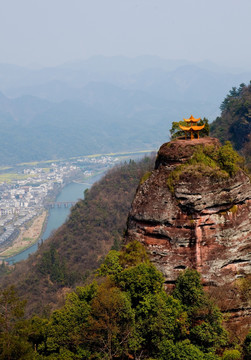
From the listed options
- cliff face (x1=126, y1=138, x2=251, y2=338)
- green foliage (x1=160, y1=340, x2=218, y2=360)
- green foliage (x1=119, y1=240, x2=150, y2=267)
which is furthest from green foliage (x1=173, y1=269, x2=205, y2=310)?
green foliage (x1=119, y1=240, x2=150, y2=267)

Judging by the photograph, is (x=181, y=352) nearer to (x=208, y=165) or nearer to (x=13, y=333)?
(x=13, y=333)

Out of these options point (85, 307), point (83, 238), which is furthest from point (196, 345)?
point (83, 238)

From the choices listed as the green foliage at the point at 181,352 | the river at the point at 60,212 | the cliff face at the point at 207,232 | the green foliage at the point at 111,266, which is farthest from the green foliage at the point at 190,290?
the river at the point at 60,212

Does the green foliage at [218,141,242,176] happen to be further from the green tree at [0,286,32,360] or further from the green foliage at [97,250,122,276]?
the green tree at [0,286,32,360]

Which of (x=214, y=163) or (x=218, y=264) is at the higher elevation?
(x=214, y=163)

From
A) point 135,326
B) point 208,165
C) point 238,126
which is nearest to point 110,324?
point 135,326

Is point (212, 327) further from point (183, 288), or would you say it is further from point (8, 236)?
point (8, 236)

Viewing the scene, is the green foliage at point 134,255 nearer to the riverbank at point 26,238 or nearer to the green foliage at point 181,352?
→ the green foliage at point 181,352
